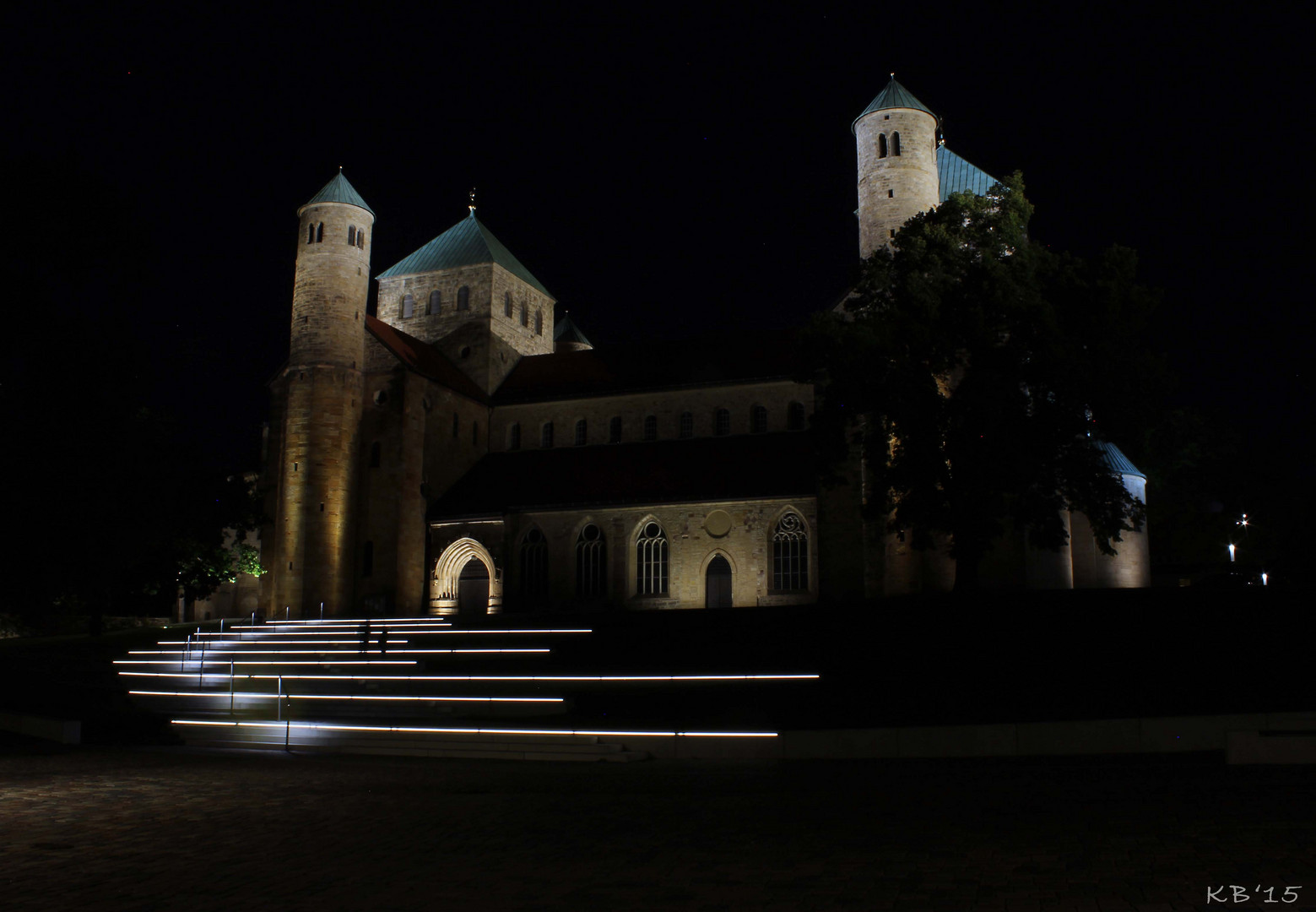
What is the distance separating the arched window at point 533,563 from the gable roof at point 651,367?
8.29m

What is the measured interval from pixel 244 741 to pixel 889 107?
33.5 m

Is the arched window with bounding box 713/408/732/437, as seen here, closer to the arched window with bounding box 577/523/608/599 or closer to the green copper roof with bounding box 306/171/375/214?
the arched window with bounding box 577/523/608/599

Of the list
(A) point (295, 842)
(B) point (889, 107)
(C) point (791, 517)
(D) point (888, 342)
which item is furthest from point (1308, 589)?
(A) point (295, 842)

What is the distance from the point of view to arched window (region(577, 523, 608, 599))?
41.8m

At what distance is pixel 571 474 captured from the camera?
45375 millimetres

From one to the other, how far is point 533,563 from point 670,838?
3485 centimetres

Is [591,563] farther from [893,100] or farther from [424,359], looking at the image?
[893,100]

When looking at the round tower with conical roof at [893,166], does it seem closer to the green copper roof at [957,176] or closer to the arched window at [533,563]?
the green copper roof at [957,176]

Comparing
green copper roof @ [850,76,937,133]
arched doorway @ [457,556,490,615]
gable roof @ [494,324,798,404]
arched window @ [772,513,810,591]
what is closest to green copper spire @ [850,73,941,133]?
green copper roof @ [850,76,937,133]

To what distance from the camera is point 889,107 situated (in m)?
40.7

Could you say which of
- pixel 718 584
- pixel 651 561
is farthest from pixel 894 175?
pixel 651 561

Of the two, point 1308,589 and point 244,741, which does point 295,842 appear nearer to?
point 244,741

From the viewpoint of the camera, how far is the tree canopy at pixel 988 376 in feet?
91.3

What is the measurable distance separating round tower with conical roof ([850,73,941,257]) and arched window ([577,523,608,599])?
15.4 metres
